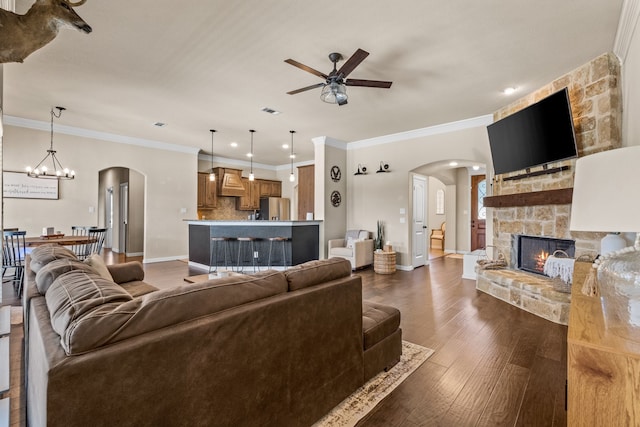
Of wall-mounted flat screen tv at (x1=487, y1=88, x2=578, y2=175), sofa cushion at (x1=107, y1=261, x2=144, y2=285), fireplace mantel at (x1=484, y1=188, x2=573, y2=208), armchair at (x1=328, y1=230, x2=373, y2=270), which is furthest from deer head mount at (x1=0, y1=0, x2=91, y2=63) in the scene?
armchair at (x1=328, y1=230, x2=373, y2=270)

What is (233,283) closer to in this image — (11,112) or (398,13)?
(398,13)

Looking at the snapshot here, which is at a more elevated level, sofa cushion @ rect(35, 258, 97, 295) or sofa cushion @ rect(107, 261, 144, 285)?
sofa cushion @ rect(35, 258, 97, 295)

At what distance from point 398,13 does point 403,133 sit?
12.6 ft

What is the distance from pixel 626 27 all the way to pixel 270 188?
8.74 meters

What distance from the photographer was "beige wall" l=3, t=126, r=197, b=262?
5359mm

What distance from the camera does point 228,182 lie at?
8.68 meters

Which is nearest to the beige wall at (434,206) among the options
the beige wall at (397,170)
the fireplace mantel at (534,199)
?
the beige wall at (397,170)

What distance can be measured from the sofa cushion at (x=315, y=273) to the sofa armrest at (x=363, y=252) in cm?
418

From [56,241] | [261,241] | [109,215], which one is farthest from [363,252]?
[109,215]

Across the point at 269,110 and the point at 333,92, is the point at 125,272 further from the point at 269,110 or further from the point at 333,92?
the point at 269,110

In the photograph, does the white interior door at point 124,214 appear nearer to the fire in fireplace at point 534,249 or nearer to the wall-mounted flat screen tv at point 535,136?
the wall-mounted flat screen tv at point 535,136

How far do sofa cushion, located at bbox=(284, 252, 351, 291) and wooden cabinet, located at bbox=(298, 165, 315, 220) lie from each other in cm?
568

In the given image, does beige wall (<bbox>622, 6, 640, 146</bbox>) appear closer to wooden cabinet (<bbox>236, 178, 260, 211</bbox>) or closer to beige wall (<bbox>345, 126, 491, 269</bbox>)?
beige wall (<bbox>345, 126, 491, 269</bbox>)

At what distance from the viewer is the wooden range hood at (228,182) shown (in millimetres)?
8617
